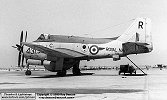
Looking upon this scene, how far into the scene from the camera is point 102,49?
100 feet

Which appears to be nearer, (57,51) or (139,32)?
(57,51)

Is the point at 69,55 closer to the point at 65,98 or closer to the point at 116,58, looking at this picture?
the point at 116,58

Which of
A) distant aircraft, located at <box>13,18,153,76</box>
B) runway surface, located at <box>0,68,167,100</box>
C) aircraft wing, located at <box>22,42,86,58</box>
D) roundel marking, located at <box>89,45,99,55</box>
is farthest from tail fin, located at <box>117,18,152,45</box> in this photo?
runway surface, located at <box>0,68,167,100</box>

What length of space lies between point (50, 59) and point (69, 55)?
220 centimetres

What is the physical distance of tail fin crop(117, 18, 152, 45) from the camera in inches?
1213

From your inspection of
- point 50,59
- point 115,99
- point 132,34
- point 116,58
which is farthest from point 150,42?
point 115,99

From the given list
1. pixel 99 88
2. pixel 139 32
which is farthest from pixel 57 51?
pixel 99 88

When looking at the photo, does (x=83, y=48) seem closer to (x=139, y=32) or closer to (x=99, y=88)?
(x=139, y=32)

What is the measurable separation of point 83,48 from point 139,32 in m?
6.87

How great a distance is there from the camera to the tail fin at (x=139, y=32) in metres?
30.8

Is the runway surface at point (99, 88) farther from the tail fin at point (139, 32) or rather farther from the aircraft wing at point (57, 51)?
the tail fin at point (139, 32)

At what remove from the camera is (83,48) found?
31.2m

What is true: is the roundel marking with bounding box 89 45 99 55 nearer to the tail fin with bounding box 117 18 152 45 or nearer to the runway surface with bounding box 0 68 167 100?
the tail fin with bounding box 117 18 152 45

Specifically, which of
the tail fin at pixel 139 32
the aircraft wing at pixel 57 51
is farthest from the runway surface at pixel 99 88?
the tail fin at pixel 139 32
